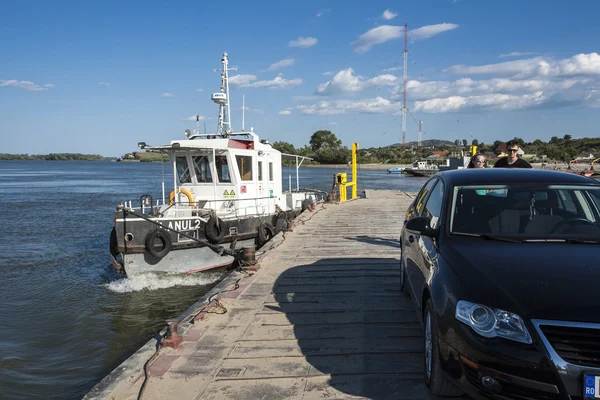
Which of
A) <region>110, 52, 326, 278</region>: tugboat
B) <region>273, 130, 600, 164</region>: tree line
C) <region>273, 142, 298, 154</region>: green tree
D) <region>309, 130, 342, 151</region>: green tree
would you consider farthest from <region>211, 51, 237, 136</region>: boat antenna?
<region>309, 130, 342, 151</region>: green tree

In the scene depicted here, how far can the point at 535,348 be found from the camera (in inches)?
108

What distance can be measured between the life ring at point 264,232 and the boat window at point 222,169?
171cm

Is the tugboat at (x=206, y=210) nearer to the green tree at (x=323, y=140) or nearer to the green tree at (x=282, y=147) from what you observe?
the green tree at (x=282, y=147)

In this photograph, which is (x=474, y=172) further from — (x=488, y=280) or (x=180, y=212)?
(x=180, y=212)

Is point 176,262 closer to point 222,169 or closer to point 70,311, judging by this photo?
point 70,311

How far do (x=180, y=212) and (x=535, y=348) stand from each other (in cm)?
1152

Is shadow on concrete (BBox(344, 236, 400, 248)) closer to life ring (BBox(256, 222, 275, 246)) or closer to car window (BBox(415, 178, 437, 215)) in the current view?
life ring (BBox(256, 222, 275, 246))

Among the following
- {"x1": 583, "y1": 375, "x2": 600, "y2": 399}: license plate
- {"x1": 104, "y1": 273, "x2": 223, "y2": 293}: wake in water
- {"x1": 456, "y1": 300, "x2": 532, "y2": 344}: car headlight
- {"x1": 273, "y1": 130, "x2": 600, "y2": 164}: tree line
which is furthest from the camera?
{"x1": 273, "y1": 130, "x2": 600, "y2": 164}: tree line

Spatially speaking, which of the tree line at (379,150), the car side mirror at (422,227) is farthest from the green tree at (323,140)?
the car side mirror at (422,227)

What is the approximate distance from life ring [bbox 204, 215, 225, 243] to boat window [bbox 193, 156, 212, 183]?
2156mm

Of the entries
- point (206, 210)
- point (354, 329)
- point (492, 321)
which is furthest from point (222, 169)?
point (492, 321)

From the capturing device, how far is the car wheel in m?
3.45

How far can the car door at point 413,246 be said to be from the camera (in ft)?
A: 15.5

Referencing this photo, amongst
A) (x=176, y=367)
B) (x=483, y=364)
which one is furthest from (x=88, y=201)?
(x=483, y=364)
